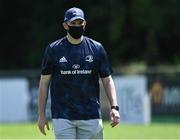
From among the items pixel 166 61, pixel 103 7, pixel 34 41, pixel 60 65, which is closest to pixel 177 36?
pixel 166 61

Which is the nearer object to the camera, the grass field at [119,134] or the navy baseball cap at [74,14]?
the navy baseball cap at [74,14]

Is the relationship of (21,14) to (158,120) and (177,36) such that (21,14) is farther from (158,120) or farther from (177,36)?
(158,120)

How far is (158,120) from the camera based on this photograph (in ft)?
91.8

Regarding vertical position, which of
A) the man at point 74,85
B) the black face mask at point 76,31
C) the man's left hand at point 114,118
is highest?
the black face mask at point 76,31

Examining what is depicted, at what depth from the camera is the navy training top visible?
8719mm

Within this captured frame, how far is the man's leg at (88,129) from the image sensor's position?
8.72 meters

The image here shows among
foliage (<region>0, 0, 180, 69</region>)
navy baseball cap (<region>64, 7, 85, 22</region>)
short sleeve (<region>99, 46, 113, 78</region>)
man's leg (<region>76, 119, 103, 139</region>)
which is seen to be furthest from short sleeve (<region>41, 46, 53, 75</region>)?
foliage (<region>0, 0, 180, 69</region>)

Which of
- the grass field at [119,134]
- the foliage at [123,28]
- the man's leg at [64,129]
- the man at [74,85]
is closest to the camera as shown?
the man's leg at [64,129]

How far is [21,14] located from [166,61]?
31.7 ft

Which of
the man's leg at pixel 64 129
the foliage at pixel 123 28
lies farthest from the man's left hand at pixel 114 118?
the foliage at pixel 123 28

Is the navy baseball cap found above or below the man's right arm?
above

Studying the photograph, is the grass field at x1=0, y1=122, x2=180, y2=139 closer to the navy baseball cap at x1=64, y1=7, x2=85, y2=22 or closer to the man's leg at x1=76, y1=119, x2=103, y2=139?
the man's leg at x1=76, y1=119, x2=103, y2=139

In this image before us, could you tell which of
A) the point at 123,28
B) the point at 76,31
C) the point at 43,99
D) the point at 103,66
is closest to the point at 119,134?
the point at 103,66

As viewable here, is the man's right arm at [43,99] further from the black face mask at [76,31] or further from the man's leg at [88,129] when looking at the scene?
the black face mask at [76,31]
